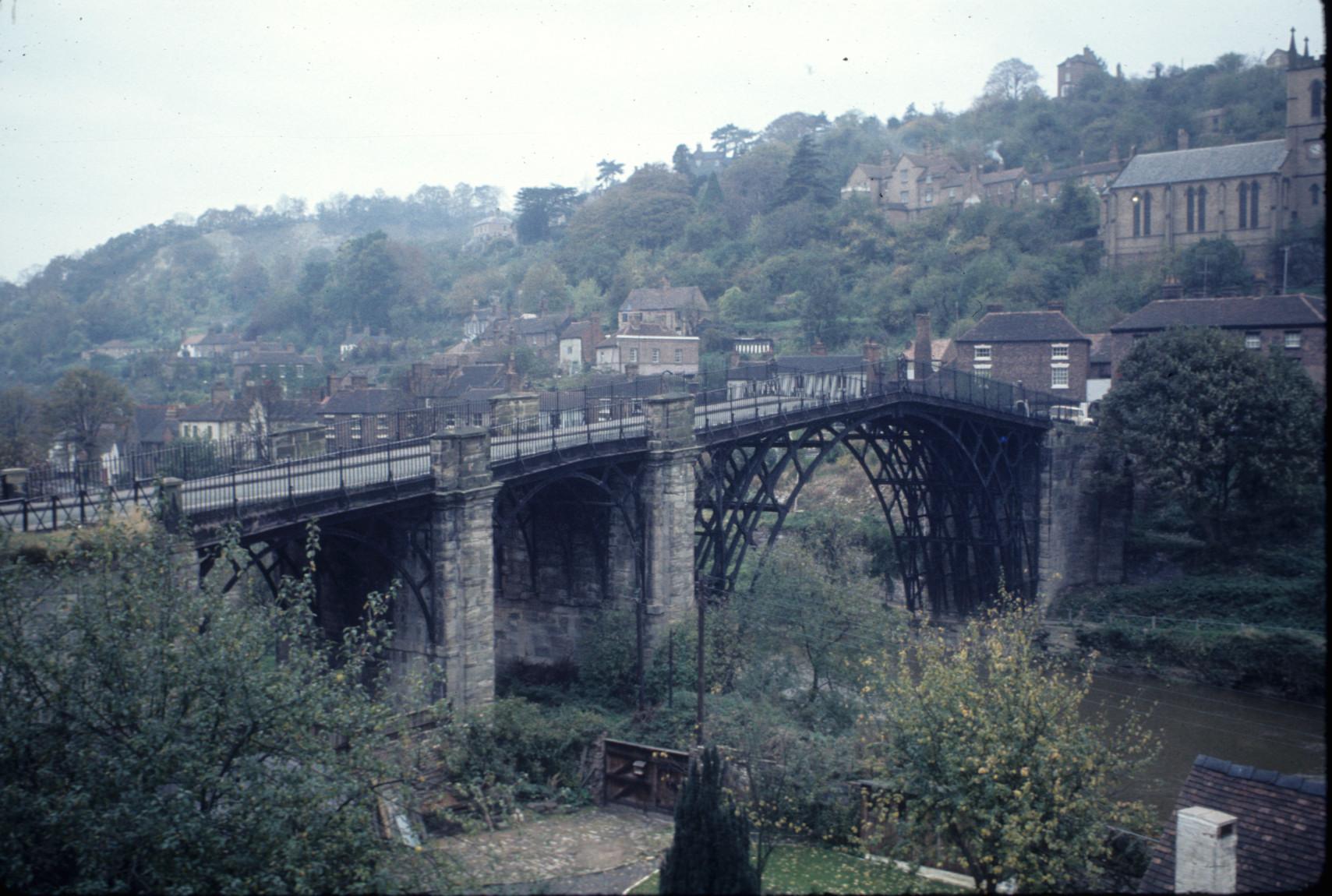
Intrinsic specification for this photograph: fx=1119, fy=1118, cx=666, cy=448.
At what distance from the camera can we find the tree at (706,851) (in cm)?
1349

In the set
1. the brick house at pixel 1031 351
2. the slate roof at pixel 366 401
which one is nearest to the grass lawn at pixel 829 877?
the brick house at pixel 1031 351

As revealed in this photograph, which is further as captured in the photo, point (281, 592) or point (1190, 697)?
point (1190, 697)

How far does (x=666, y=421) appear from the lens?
26.7 m

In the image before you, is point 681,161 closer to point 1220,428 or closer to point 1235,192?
point 1235,192

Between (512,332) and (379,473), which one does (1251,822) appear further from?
(512,332)

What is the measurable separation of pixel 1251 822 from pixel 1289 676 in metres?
23.2

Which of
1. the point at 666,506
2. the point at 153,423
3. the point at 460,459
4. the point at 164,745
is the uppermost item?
the point at 460,459

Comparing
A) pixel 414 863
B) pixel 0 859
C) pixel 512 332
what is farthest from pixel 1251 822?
pixel 512 332

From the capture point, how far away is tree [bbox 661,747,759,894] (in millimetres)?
13492

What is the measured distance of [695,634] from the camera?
1036 inches

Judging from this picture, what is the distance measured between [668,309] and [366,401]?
72.2 ft

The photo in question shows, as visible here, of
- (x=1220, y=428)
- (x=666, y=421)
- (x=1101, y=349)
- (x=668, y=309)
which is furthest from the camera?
(x=668, y=309)

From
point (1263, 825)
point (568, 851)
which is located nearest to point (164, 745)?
point (568, 851)

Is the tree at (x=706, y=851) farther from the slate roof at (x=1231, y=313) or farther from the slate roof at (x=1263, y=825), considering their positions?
the slate roof at (x=1231, y=313)
